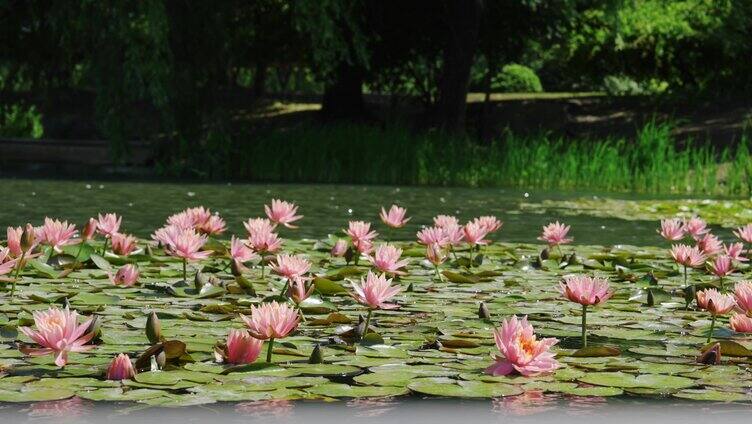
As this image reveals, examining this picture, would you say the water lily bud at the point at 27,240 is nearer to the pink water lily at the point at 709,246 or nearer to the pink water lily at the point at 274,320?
the pink water lily at the point at 274,320

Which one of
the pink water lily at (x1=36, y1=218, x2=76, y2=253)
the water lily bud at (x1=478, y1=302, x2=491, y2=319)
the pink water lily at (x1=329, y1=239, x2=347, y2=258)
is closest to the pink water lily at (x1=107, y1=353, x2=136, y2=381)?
the water lily bud at (x1=478, y1=302, x2=491, y2=319)

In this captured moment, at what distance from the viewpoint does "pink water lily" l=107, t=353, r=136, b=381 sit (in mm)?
3420

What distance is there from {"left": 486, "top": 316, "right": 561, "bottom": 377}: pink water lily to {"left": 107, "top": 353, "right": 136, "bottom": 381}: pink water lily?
104 centimetres

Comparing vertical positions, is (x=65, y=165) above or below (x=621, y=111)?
below

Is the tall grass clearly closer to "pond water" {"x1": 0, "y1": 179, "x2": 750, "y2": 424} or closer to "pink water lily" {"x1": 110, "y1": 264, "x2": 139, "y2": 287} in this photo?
"pond water" {"x1": 0, "y1": 179, "x2": 750, "y2": 424}

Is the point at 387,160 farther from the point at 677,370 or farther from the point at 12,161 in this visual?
the point at 677,370

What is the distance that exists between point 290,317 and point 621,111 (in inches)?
846

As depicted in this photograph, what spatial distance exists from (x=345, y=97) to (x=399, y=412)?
1958 cm

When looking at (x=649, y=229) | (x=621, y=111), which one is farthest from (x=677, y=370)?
(x=621, y=111)

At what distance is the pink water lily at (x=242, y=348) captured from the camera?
3.54 m

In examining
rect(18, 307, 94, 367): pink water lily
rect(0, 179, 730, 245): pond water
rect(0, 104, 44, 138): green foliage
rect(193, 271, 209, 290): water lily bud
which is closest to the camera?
rect(18, 307, 94, 367): pink water lily

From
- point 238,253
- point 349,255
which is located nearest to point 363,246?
point 349,255

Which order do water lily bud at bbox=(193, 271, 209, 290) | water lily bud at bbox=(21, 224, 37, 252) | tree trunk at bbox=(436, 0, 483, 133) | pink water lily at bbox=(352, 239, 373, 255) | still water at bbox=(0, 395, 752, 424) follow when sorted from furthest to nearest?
tree trunk at bbox=(436, 0, 483, 133), pink water lily at bbox=(352, 239, 373, 255), water lily bud at bbox=(193, 271, 209, 290), water lily bud at bbox=(21, 224, 37, 252), still water at bbox=(0, 395, 752, 424)

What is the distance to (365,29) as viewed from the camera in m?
21.0
